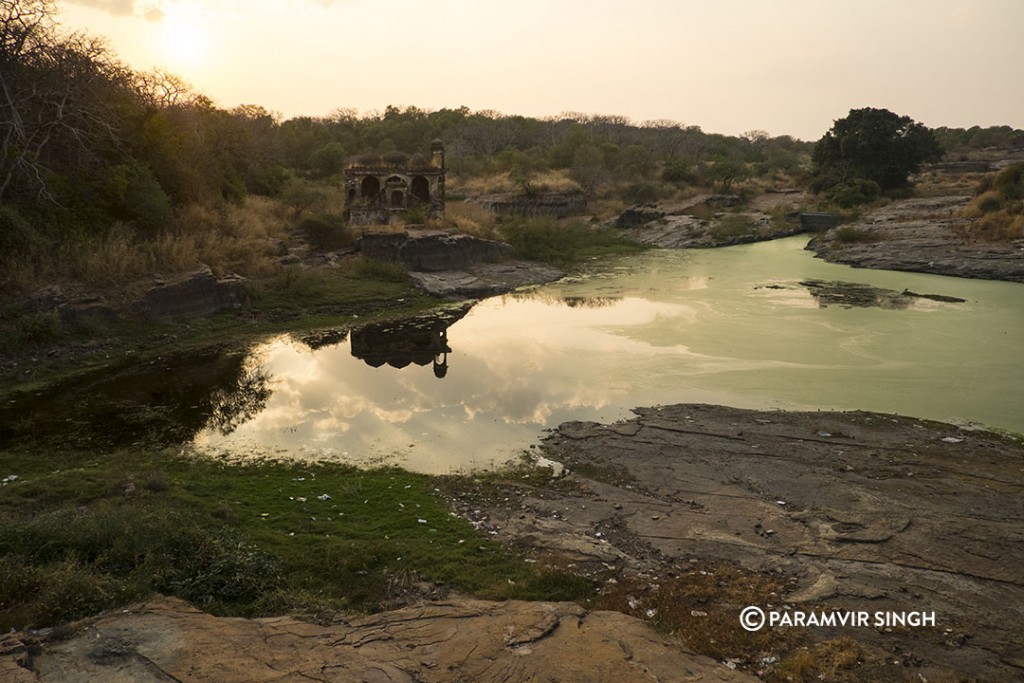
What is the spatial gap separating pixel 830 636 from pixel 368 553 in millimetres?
4506

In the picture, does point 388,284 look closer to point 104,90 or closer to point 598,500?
point 104,90

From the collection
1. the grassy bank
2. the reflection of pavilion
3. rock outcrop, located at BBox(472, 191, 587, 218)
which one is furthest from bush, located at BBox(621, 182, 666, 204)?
the grassy bank

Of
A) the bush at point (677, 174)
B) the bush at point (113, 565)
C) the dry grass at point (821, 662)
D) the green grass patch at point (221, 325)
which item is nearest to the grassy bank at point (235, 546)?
the bush at point (113, 565)

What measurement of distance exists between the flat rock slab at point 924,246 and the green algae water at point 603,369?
11.0 ft

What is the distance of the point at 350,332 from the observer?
19359mm

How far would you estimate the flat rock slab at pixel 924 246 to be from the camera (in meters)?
28.2

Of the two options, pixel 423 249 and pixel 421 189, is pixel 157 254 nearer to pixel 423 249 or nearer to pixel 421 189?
pixel 423 249

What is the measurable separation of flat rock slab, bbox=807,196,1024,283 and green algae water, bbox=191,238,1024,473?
336 centimetres

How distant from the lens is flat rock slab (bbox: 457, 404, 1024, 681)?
622 centimetres

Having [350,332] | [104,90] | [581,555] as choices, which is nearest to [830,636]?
[581,555]

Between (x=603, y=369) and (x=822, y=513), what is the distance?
25.0 ft

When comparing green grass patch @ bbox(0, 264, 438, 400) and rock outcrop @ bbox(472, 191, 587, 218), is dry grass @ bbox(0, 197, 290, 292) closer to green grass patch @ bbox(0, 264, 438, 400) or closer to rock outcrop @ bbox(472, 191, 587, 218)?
green grass patch @ bbox(0, 264, 438, 400)

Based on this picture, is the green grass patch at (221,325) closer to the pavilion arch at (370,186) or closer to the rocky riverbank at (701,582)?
the rocky riverbank at (701,582)

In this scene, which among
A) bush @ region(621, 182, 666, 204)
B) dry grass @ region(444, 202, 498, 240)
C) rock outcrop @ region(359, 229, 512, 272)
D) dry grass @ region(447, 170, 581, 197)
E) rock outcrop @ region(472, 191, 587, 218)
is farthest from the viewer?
bush @ region(621, 182, 666, 204)
